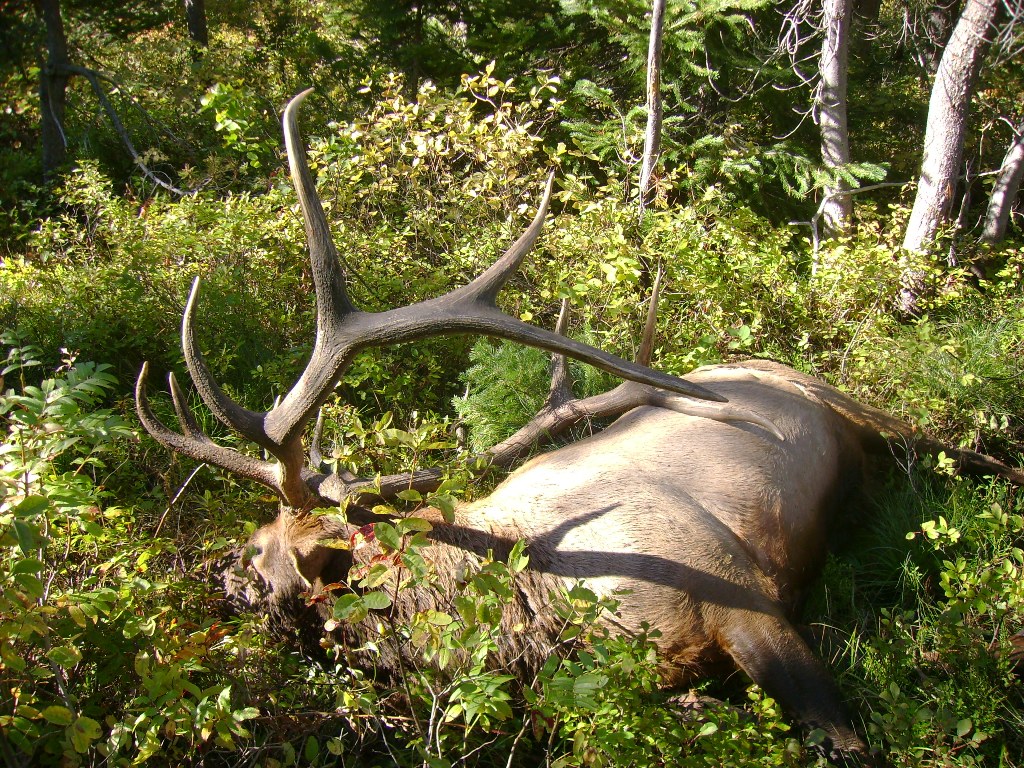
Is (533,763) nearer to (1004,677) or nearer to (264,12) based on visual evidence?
(1004,677)

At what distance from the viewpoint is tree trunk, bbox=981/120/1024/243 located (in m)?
6.87

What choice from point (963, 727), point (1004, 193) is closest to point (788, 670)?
point (963, 727)

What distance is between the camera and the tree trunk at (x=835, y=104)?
6.41 m

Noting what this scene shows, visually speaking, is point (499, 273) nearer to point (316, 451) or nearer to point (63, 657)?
point (316, 451)

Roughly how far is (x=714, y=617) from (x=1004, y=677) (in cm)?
114

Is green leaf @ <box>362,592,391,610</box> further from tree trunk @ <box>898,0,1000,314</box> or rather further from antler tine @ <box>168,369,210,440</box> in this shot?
tree trunk @ <box>898,0,1000,314</box>

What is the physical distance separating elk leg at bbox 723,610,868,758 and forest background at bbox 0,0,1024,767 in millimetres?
119

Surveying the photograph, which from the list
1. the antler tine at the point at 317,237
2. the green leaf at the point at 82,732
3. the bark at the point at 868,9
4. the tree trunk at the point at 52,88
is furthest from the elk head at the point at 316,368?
the tree trunk at the point at 52,88

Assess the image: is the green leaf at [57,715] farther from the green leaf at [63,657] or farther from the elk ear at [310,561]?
the elk ear at [310,561]

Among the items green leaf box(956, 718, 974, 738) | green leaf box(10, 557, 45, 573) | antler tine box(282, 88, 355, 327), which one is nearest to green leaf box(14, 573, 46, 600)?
green leaf box(10, 557, 45, 573)

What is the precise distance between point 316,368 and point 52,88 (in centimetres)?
798

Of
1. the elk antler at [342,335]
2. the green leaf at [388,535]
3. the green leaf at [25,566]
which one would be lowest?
the green leaf at [25,566]

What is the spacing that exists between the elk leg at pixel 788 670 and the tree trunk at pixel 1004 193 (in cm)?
524

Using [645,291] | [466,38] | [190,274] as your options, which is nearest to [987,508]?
[645,291]
